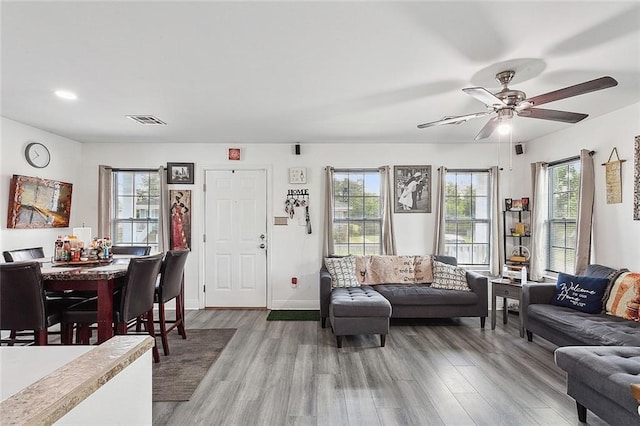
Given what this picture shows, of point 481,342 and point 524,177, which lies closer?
point 481,342

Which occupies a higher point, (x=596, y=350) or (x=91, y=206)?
(x=91, y=206)

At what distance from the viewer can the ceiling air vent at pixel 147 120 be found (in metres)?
3.81

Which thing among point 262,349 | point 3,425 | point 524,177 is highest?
point 524,177

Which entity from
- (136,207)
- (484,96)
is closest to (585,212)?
(484,96)

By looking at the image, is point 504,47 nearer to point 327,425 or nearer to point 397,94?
point 397,94

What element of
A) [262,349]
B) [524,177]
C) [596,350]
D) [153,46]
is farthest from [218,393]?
[524,177]

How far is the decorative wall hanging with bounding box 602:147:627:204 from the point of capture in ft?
11.9

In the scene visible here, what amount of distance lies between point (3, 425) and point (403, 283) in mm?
4490

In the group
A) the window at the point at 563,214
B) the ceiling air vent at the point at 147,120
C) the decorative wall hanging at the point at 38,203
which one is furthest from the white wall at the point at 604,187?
the decorative wall hanging at the point at 38,203

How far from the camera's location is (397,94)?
313cm

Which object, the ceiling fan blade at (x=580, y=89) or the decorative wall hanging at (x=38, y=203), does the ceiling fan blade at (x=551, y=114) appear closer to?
the ceiling fan blade at (x=580, y=89)

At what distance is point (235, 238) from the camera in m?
5.22

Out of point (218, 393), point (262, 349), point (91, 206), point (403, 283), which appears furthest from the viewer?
point (91, 206)

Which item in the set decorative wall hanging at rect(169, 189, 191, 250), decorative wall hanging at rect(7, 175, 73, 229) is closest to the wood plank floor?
decorative wall hanging at rect(169, 189, 191, 250)
